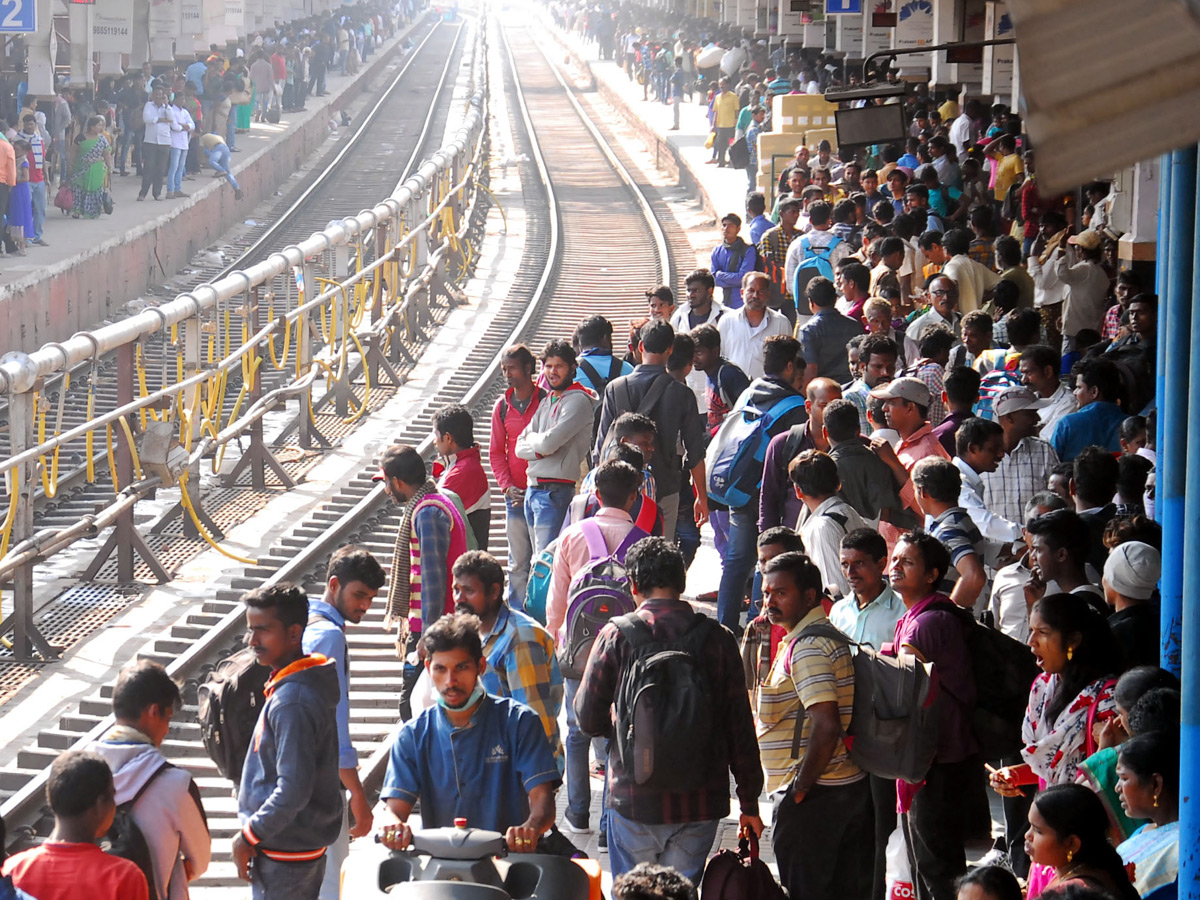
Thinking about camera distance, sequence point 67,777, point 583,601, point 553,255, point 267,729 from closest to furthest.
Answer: point 67,777 < point 267,729 < point 583,601 < point 553,255

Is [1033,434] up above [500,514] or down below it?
above

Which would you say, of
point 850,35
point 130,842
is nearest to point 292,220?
point 850,35

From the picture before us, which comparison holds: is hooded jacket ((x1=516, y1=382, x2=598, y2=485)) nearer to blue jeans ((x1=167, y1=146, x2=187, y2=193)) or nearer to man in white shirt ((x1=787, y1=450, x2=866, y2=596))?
man in white shirt ((x1=787, y1=450, x2=866, y2=596))

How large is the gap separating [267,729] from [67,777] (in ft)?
2.47

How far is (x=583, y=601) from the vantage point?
5859 mm

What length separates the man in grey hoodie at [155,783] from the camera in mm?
4578

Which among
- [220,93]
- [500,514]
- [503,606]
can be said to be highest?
[220,93]

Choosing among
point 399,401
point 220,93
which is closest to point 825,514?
point 399,401

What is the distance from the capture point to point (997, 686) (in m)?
5.25

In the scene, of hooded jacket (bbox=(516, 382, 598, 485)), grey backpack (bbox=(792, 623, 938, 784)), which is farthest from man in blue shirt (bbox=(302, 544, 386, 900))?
hooded jacket (bbox=(516, 382, 598, 485))

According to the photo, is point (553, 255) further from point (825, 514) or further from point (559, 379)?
point (825, 514)

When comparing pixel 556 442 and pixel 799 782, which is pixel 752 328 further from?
pixel 799 782

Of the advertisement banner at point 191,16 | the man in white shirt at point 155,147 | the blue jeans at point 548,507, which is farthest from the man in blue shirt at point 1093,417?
the advertisement banner at point 191,16

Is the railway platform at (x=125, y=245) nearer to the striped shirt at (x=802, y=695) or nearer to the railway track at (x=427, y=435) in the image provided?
the railway track at (x=427, y=435)
